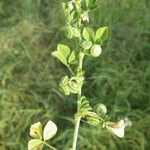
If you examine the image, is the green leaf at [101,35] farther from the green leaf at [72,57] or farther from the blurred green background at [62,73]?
the blurred green background at [62,73]

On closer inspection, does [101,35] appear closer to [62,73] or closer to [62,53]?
[62,53]

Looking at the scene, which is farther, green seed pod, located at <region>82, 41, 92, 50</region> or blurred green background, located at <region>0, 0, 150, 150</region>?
blurred green background, located at <region>0, 0, 150, 150</region>

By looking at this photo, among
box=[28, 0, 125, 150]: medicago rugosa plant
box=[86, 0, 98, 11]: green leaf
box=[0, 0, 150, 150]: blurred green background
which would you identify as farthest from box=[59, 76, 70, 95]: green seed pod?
box=[0, 0, 150, 150]: blurred green background

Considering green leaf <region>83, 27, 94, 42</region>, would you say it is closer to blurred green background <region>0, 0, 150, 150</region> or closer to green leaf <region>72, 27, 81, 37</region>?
green leaf <region>72, 27, 81, 37</region>

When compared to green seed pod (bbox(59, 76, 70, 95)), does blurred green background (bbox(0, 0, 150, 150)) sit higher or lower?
higher

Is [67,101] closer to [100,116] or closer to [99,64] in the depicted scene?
[99,64]

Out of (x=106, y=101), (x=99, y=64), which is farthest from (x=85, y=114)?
(x=99, y=64)

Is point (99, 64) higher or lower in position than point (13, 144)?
higher

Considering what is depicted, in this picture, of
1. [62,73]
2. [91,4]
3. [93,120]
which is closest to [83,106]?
[93,120]
